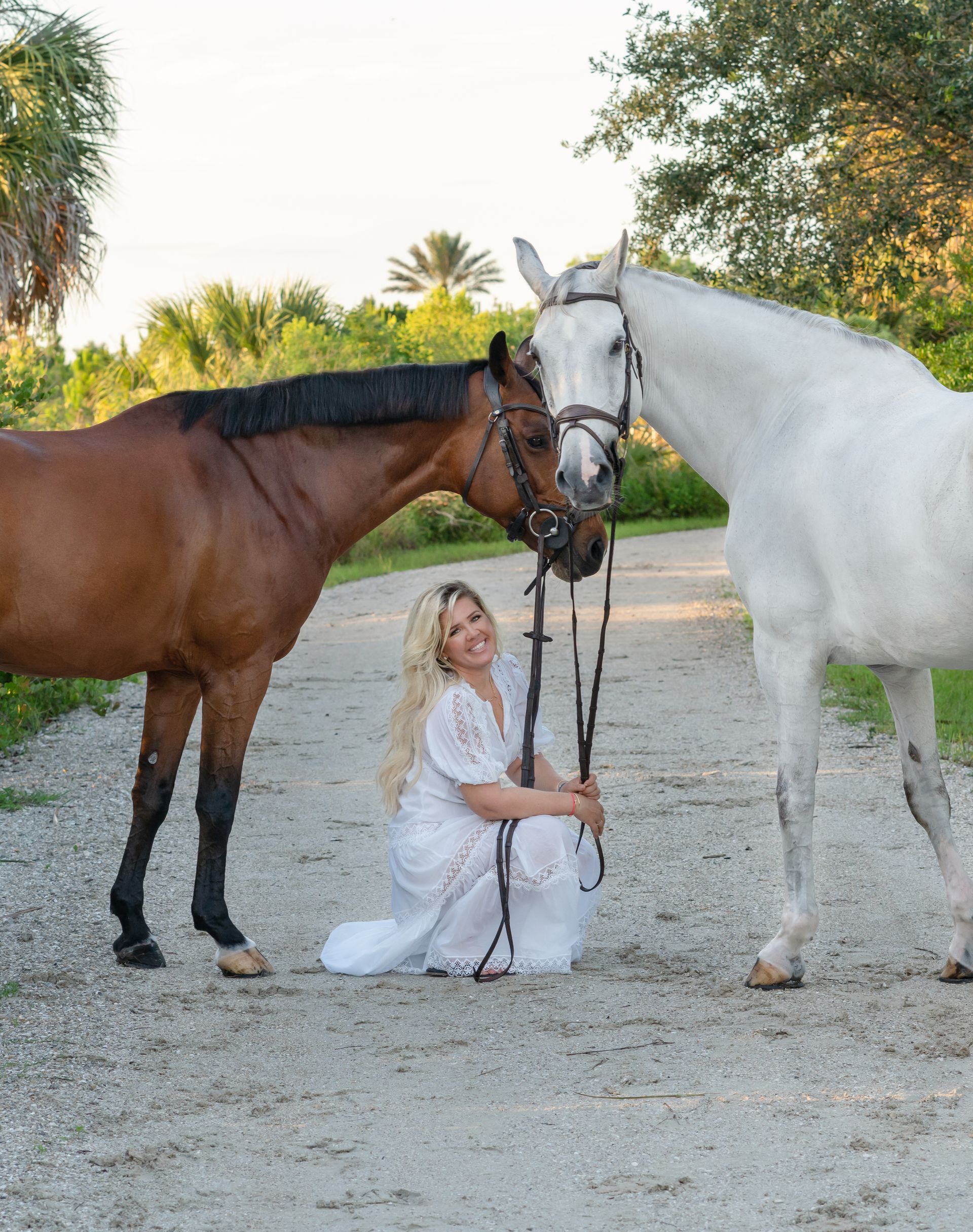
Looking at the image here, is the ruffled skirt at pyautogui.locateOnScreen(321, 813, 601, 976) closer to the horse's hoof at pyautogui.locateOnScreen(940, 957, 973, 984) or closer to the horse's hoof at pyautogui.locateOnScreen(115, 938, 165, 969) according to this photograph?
the horse's hoof at pyautogui.locateOnScreen(115, 938, 165, 969)

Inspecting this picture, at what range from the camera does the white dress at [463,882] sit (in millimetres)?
3812

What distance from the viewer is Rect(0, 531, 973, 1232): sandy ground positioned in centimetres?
241

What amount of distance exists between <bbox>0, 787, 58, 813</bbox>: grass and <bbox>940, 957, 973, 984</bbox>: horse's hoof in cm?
443

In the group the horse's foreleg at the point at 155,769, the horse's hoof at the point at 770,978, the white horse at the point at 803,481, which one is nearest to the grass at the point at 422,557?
the horse's foreleg at the point at 155,769

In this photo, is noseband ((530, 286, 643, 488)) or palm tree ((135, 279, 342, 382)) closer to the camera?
noseband ((530, 286, 643, 488))

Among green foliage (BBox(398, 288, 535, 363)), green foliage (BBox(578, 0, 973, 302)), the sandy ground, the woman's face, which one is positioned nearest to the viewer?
the sandy ground

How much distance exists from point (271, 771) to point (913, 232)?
6.41 metres

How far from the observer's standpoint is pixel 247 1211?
2365 millimetres

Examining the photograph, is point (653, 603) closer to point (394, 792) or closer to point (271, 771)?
point (271, 771)

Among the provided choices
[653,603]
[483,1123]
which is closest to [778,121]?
[653,603]

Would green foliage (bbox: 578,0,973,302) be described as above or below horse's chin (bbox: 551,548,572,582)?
above

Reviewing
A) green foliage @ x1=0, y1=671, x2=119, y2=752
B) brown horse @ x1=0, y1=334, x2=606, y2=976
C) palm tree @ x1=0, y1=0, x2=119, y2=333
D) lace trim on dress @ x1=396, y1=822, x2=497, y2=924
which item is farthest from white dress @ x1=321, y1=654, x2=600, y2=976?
palm tree @ x1=0, y1=0, x2=119, y2=333

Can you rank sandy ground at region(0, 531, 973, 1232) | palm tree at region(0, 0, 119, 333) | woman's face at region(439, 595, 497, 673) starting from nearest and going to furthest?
sandy ground at region(0, 531, 973, 1232)
woman's face at region(439, 595, 497, 673)
palm tree at region(0, 0, 119, 333)

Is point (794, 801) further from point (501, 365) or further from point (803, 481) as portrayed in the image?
point (501, 365)
